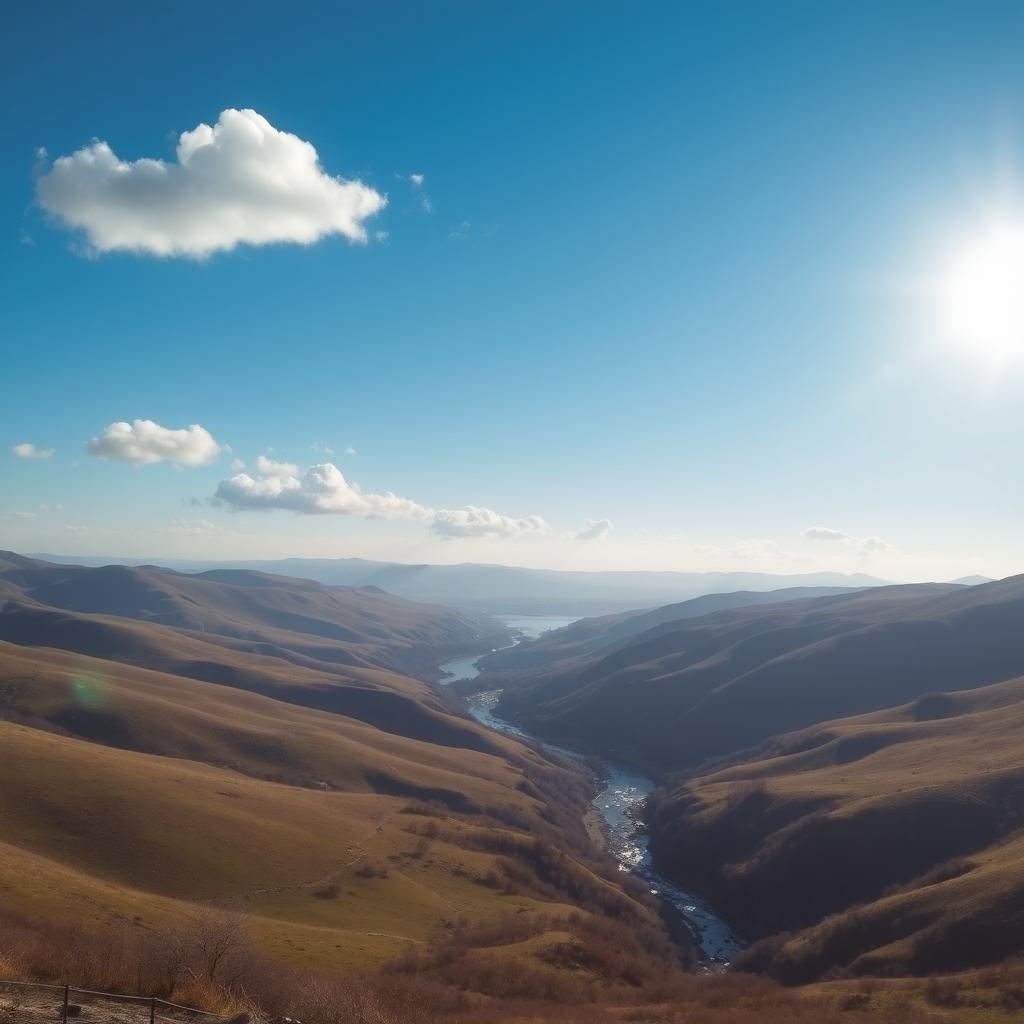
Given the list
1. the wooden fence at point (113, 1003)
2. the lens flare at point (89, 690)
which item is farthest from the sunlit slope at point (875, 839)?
the lens flare at point (89, 690)

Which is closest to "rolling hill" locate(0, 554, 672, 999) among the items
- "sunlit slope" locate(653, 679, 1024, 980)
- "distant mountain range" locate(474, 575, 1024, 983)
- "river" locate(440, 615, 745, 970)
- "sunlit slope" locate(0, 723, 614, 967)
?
"sunlit slope" locate(0, 723, 614, 967)

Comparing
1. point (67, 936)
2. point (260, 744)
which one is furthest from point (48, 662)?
point (67, 936)

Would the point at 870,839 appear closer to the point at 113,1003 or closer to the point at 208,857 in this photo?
the point at 208,857

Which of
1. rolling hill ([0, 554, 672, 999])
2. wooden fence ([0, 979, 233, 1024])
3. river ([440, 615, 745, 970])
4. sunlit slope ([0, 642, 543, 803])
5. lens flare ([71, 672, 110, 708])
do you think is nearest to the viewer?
wooden fence ([0, 979, 233, 1024])

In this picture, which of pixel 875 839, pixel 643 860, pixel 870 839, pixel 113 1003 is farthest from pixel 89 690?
pixel 875 839

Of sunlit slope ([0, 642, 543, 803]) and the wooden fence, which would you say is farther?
sunlit slope ([0, 642, 543, 803])

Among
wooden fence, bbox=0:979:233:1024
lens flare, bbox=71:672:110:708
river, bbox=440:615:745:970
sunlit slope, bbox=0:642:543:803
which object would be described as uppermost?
wooden fence, bbox=0:979:233:1024

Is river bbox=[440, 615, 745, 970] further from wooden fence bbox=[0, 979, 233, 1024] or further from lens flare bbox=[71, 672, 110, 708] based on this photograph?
lens flare bbox=[71, 672, 110, 708]

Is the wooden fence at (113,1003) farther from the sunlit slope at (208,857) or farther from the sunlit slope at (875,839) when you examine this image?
the sunlit slope at (875,839)

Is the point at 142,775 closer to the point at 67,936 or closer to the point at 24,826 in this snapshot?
the point at 24,826
